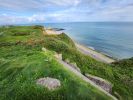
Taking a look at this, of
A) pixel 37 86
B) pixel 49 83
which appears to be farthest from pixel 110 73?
pixel 37 86

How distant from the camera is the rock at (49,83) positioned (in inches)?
670

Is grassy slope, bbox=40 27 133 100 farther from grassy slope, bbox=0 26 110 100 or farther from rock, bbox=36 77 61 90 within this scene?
rock, bbox=36 77 61 90

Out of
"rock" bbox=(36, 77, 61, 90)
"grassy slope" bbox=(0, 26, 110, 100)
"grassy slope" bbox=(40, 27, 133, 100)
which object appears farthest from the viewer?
"grassy slope" bbox=(40, 27, 133, 100)

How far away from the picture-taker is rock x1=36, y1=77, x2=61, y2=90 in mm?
17016

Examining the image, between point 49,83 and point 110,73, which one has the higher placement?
point 49,83

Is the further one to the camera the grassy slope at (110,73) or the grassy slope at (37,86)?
the grassy slope at (110,73)

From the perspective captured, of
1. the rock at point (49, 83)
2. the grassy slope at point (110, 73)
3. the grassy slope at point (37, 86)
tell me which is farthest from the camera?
the grassy slope at point (110, 73)

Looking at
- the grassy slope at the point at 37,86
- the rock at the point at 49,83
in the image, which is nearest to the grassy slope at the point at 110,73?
the grassy slope at the point at 37,86

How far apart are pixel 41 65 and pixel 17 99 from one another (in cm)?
449

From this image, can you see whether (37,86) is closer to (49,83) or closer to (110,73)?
(49,83)

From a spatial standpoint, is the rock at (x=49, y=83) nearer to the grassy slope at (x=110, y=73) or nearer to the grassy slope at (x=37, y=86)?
the grassy slope at (x=37, y=86)

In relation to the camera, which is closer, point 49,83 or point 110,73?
point 49,83

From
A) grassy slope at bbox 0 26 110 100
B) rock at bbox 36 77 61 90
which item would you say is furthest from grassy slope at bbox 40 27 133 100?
rock at bbox 36 77 61 90

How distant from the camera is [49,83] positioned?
17.3 metres
